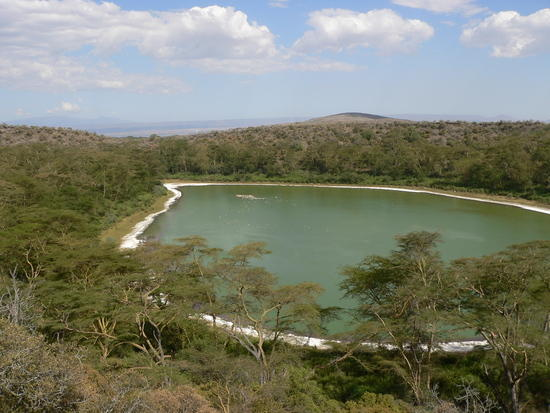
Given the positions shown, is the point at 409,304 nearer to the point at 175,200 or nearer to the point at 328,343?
the point at 328,343

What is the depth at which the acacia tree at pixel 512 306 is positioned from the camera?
9.63 m

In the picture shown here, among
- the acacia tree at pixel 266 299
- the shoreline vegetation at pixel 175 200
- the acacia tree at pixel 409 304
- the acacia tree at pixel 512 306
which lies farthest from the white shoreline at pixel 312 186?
the acacia tree at pixel 512 306

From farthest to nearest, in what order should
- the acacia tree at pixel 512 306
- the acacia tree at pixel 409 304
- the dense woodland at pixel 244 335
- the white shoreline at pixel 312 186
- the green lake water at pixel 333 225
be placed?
1. the green lake water at pixel 333 225
2. the white shoreline at pixel 312 186
3. the acacia tree at pixel 409 304
4. the acacia tree at pixel 512 306
5. the dense woodland at pixel 244 335

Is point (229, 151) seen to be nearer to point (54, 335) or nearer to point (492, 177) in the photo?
point (492, 177)

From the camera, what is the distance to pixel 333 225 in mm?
31375

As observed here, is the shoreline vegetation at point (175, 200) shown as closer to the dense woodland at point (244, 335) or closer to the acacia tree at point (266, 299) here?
the dense woodland at point (244, 335)

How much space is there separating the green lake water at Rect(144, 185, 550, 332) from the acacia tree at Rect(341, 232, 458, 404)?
333cm

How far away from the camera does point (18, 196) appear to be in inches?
1057

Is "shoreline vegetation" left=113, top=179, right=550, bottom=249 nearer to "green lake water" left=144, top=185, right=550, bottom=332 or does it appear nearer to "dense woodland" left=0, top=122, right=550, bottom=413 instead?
"green lake water" left=144, top=185, right=550, bottom=332

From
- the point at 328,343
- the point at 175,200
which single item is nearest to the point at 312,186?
the point at 175,200

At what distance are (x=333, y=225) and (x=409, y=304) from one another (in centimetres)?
2008

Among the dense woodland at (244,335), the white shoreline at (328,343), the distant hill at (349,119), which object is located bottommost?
the white shoreline at (328,343)

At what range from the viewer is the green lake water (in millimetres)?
23125

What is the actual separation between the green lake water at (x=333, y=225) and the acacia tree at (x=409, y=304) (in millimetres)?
3333
